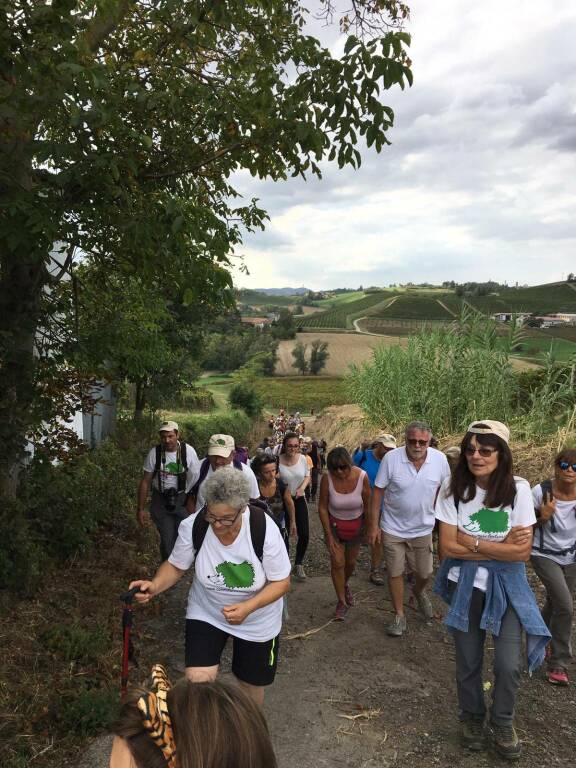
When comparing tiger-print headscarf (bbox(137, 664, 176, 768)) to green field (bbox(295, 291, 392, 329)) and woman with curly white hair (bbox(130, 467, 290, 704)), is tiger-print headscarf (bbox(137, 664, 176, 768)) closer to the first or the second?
woman with curly white hair (bbox(130, 467, 290, 704))

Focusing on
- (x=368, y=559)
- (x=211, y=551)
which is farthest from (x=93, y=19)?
(x=368, y=559)

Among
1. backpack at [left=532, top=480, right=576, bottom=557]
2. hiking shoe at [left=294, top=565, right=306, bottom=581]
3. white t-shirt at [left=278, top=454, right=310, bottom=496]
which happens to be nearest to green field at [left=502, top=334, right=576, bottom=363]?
white t-shirt at [left=278, top=454, right=310, bottom=496]

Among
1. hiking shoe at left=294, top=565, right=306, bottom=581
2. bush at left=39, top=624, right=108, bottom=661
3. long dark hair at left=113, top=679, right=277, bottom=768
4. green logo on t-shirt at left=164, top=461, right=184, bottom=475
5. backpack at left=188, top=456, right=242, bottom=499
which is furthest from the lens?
hiking shoe at left=294, top=565, right=306, bottom=581

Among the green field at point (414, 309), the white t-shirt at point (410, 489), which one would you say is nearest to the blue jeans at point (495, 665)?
the white t-shirt at point (410, 489)

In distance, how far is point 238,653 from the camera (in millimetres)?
3162

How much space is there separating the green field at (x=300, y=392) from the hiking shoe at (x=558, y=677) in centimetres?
4219

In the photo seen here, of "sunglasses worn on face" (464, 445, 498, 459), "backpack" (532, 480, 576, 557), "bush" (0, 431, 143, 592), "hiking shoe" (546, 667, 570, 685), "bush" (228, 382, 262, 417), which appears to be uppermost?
"sunglasses worn on face" (464, 445, 498, 459)

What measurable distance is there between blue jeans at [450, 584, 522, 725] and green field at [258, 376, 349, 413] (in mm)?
43124

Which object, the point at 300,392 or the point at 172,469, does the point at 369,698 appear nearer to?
the point at 172,469

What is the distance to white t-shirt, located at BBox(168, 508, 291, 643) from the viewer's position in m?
3.07

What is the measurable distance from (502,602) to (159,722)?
2.55 meters

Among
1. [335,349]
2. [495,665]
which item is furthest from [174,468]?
[335,349]

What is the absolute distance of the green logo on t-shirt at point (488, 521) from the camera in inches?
133

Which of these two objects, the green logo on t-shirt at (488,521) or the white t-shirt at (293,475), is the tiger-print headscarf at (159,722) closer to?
the green logo on t-shirt at (488,521)
